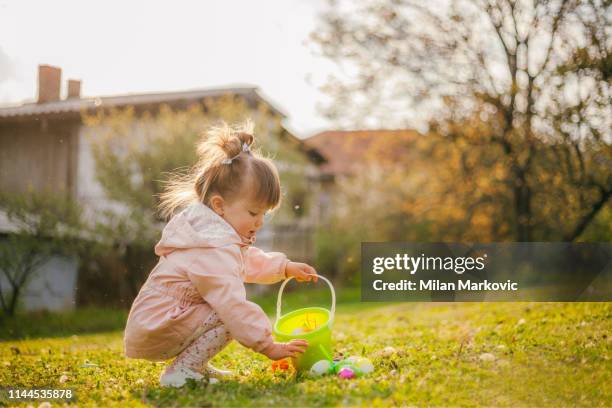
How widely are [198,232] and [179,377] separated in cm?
64

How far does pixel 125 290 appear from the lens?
6102mm

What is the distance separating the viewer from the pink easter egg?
279 cm

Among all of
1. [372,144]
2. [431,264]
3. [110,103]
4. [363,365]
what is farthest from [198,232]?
[372,144]

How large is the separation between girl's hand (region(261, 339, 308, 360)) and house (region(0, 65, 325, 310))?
3313 millimetres

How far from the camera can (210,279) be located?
2758 mm

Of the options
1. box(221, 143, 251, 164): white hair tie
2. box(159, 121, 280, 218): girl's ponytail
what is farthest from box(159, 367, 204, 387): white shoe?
box(221, 143, 251, 164): white hair tie

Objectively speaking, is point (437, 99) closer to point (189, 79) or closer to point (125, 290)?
point (189, 79)

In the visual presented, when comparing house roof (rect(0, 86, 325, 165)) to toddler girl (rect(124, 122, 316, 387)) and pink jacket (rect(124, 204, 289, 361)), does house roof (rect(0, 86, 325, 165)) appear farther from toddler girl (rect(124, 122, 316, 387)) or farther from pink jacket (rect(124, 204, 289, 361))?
pink jacket (rect(124, 204, 289, 361))

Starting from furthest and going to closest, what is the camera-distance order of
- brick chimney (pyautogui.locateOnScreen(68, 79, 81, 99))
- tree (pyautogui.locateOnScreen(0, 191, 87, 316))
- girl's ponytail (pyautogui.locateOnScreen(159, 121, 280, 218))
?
tree (pyautogui.locateOnScreen(0, 191, 87, 316)), brick chimney (pyautogui.locateOnScreen(68, 79, 81, 99)), girl's ponytail (pyautogui.locateOnScreen(159, 121, 280, 218))

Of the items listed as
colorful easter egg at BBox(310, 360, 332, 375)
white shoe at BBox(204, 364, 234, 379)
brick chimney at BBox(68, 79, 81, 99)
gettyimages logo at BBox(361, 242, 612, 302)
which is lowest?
white shoe at BBox(204, 364, 234, 379)

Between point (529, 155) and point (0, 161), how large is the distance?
5.05 metres

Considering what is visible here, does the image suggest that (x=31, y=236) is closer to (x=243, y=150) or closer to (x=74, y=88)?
(x=74, y=88)

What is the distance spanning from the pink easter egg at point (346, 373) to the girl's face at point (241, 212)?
0.76m

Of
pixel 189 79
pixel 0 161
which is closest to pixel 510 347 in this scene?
pixel 189 79
